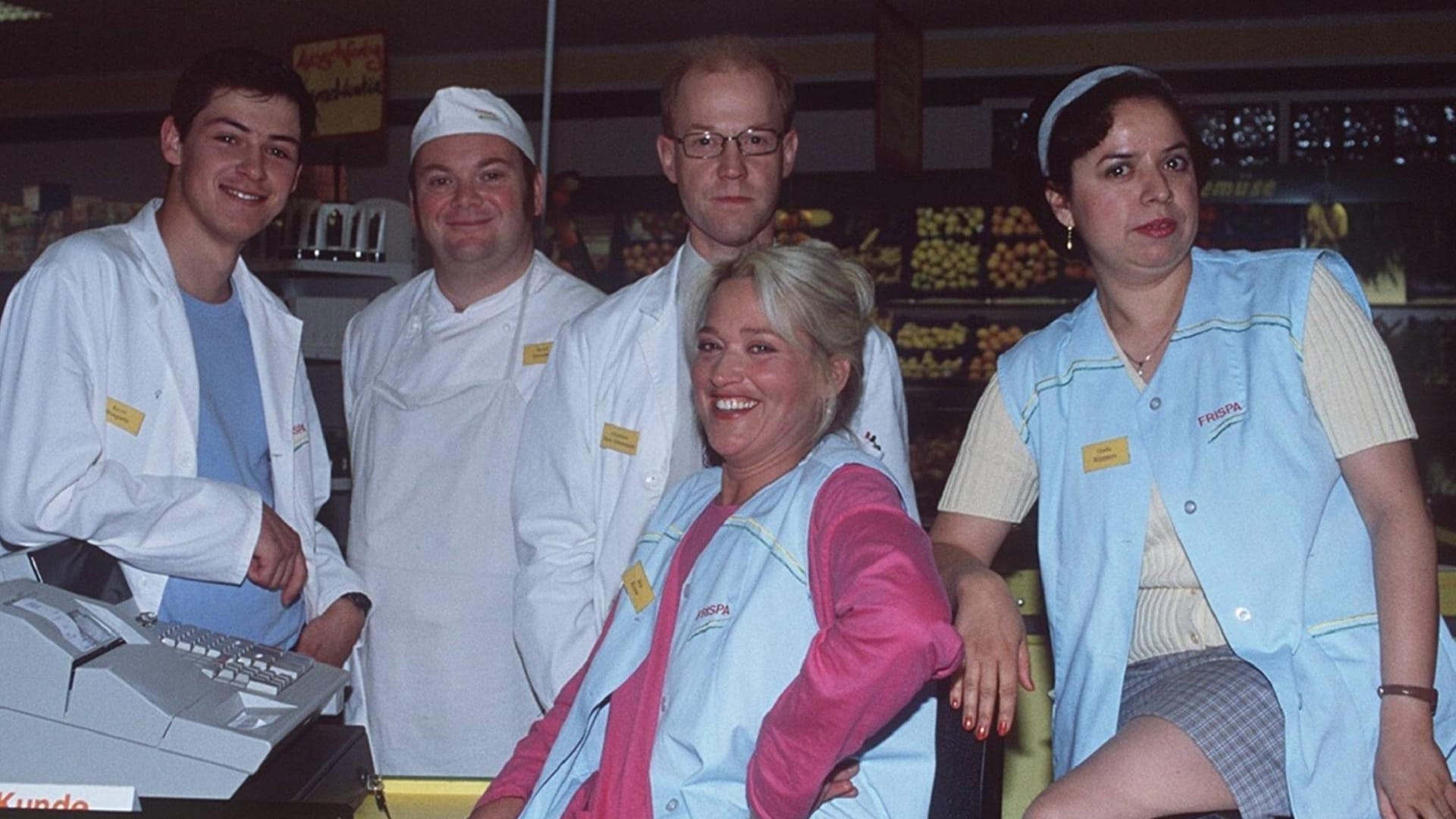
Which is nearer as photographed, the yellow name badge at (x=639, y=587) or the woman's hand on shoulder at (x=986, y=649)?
the woman's hand on shoulder at (x=986, y=649)

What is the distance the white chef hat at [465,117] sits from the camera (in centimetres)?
308

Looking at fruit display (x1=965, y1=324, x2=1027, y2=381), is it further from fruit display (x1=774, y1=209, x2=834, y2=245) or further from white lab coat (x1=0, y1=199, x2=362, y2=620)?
white lab coat (x1=0, y1=199, x2=362, y2=620)

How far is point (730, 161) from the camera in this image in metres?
2.56

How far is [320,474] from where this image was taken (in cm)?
298

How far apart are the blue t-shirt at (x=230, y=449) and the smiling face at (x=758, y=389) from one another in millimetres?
1001

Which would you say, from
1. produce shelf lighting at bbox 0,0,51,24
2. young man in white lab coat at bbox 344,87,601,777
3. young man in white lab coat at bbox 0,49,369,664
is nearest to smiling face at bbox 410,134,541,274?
young man in white lab coat at bbox 344,87,601,777

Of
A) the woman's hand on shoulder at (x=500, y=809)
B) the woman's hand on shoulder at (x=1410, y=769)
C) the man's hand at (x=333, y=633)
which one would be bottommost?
the woman's hand on shoulder at (x=500, y=809)

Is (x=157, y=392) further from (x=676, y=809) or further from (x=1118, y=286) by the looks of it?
(x=1118, y=286)

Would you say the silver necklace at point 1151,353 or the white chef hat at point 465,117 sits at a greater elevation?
the white chef hat at point 465,117

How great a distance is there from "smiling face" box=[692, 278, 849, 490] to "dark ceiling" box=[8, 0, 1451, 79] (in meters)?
5.84

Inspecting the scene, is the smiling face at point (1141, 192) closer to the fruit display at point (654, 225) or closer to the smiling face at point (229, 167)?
the smiling face at point (229, 167)

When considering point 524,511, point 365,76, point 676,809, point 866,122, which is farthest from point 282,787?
point 866,122

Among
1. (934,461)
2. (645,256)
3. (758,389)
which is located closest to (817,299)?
(758,389)

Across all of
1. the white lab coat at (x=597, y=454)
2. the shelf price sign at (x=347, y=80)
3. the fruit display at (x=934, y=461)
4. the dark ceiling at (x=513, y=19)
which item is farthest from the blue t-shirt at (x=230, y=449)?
the dark ceiling at (x=513, y=19)
